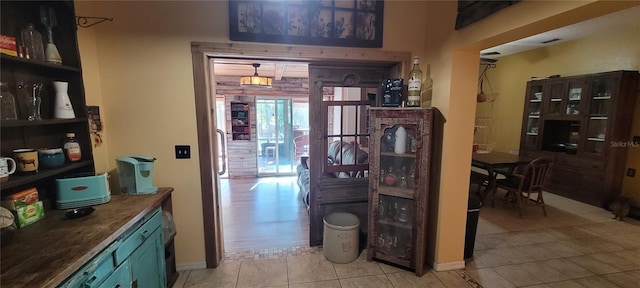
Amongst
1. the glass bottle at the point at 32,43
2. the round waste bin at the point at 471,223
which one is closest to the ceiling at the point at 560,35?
the glass bottle at the point at 32,43

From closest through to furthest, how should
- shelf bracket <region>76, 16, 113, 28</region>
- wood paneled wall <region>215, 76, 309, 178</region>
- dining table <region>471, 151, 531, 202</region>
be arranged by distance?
shelf bracket <region>76, 16, 113, 28</region> < dining table <region>471, 151, 531, 202</region> < wood paneled wall <region>215, 76, 309, 178</region>

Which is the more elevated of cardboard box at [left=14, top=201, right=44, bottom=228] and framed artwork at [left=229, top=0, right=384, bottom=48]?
framed artwork at [left=229, top=0, right=384, bottom=48]

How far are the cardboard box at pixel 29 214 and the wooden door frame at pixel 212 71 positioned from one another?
0.96 metres

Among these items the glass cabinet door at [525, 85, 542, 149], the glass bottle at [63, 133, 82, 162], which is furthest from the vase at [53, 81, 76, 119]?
the glass cabinet door at [525, 85, 542, 149]

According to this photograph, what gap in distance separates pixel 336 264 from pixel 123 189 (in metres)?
1.92

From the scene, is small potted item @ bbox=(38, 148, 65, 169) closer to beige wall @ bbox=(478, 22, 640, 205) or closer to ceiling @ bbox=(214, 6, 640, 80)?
ceiling @ bbox=(214, 6, 640, 80)

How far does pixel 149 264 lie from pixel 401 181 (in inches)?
81.3

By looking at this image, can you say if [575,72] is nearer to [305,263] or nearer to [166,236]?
[305,263]

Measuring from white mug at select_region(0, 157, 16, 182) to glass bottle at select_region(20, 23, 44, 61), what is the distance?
23.4 inches

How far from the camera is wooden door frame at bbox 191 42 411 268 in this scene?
2.08 meters

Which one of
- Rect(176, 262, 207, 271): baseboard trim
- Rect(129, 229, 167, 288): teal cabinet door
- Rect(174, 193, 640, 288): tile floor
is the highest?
Rect(129, 229, 167, 288): teal cabinet door

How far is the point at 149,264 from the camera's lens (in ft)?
5.45

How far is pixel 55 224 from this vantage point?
4.51ft

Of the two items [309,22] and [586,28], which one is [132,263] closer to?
[309,22]
